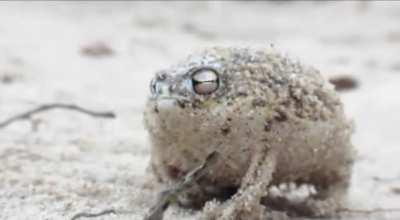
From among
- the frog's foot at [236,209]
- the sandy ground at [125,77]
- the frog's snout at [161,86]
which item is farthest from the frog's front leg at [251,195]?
the frog's snout at [161,86]

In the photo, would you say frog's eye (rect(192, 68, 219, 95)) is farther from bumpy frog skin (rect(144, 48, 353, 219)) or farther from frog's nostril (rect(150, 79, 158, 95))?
frog's nostril (rect(150, 79, 158, 95))

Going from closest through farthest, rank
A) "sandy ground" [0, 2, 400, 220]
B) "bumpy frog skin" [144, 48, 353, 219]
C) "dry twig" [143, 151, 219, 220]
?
1. "dry twig" [143, 151, 219, 220]
2. "bumpy frog skin" [144, 48, 353, 219]
3. "sandy ground" [0, 2, 400, 220]

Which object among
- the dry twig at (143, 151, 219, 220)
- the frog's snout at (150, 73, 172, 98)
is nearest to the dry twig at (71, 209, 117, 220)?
the dry twig at (143, 151, 219, 220)

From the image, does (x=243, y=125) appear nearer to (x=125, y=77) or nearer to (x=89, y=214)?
(x=89, y=214)

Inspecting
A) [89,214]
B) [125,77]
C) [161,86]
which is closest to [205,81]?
[161,86]

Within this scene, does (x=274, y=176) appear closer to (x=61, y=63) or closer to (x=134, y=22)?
(x=61, y=63)

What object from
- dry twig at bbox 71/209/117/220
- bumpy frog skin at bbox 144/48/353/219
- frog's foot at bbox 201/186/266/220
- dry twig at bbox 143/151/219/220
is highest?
bumpy frog skin at bbox 144/48/353/219
